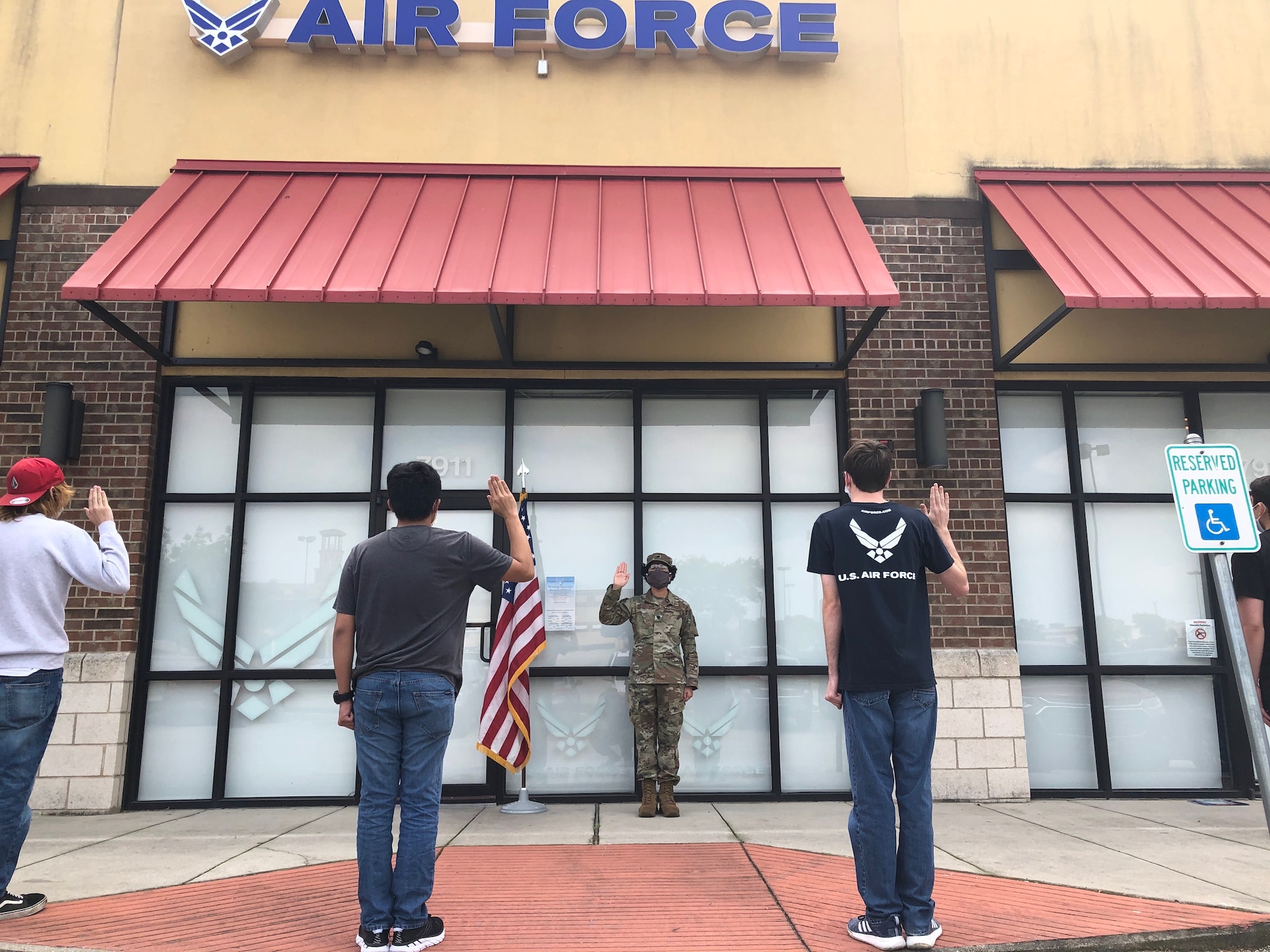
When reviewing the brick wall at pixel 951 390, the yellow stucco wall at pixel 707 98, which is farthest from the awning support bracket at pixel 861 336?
the yellow stucco wall at pixel 707 98

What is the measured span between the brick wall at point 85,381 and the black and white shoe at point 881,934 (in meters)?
5.87

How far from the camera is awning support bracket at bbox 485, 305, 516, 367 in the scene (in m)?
6.11

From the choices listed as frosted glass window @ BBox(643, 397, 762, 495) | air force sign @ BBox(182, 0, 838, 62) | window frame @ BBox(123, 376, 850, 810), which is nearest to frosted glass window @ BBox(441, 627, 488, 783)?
window frame @ BBox(123, 376, 850, 810)

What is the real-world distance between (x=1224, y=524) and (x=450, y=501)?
5.37m

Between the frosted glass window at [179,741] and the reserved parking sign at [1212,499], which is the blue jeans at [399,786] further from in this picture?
the frosted glass window at [179,741]

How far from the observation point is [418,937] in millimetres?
3283

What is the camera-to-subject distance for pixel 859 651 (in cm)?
345

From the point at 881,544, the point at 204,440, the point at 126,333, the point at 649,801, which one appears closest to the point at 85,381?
the point at 126,333

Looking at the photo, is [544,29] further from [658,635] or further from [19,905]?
[19,905]

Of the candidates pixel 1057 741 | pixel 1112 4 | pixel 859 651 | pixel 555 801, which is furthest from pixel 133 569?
pixel 1112 4

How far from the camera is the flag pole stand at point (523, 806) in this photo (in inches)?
238

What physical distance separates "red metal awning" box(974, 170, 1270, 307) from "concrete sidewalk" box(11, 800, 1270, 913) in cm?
370

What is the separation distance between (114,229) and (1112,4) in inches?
376

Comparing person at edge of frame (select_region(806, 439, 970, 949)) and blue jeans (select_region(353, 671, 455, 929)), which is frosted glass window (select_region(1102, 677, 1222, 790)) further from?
blue jeans (select_region(353, 671, 455, 929))
